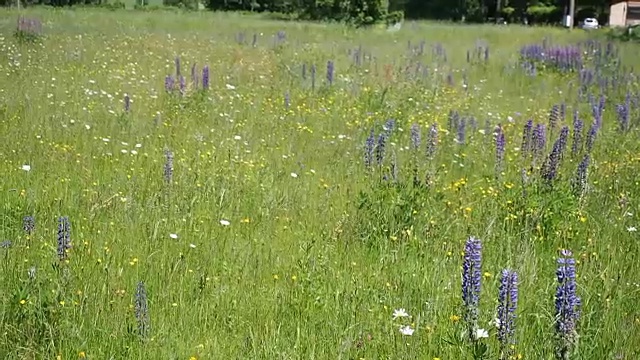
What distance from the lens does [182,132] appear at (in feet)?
22.1

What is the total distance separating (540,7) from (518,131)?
49977mm

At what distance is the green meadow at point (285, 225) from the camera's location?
9.83 feet

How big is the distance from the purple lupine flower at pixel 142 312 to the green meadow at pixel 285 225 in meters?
0.01

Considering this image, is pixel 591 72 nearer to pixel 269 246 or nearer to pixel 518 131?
pixel 518 131

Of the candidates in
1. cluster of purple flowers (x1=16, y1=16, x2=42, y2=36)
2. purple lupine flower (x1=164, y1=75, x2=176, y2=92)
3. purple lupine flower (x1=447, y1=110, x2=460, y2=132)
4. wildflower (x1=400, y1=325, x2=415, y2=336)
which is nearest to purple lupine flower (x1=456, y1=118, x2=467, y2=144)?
purple lupine flower (x1=447, y1=110, x2=460, y2=132)

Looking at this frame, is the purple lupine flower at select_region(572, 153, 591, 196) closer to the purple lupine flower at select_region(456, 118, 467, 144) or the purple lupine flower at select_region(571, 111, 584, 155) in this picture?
Answer: the purple lupine flower at select_region(571, 111, 584, 155)

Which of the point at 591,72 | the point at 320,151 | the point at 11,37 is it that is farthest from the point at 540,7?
the point at 320,151

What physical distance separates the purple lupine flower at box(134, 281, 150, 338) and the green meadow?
0.03 ft

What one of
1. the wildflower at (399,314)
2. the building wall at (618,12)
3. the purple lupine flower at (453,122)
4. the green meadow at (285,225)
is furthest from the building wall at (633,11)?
the wildflower at (399,314)

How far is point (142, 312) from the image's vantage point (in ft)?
9.68

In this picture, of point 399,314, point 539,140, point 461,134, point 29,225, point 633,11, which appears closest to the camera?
point 399,314

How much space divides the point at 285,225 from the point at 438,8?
211 ft

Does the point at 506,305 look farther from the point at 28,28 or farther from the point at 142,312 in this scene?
the point at 28,28

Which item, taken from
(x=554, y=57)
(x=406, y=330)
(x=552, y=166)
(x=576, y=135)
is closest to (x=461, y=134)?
(x=576, y=135)
